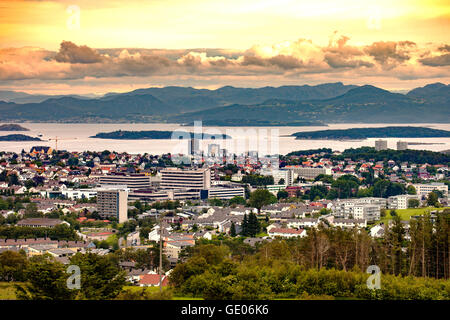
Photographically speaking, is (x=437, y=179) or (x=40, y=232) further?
(x=437, y=179)

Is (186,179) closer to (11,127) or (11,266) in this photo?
(11,266)

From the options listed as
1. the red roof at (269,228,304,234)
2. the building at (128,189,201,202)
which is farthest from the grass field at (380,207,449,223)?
the building at (128,189,201,202)

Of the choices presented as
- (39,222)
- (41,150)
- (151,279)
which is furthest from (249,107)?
(151,279)

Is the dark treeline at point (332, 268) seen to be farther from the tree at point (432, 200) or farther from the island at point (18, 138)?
the island at point (18, 138)
